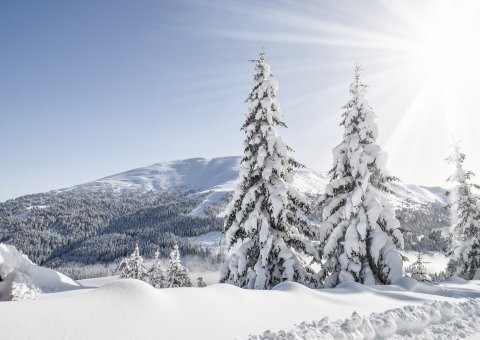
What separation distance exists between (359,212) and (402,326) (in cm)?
970

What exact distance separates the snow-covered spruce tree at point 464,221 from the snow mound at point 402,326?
1680 centimetres

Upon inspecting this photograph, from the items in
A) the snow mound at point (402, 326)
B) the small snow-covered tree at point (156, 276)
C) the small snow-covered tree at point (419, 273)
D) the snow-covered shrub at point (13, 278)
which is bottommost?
the small snow-covered tree at point (156, 276)

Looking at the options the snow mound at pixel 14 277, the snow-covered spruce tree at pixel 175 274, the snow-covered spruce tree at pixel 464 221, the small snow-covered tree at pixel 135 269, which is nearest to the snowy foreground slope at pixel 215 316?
the snow mound at pixel 14 277

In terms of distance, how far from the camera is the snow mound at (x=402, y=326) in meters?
7.09

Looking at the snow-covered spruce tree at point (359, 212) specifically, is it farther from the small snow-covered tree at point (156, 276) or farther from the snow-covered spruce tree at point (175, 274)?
the small snow-covered tree at point (156, 276)

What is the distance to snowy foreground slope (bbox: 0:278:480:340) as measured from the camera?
5957mm

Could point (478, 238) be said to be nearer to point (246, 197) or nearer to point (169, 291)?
point (246, 197)

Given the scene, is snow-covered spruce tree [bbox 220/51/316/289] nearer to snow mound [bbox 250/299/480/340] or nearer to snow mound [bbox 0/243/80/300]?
snow mound [bbox 250/299/480/340]

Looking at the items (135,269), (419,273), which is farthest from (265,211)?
(135,269)

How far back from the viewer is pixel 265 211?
18078mm

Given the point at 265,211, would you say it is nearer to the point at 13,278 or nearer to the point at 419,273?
the point at 13,278

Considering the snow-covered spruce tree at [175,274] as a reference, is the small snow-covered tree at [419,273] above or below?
above

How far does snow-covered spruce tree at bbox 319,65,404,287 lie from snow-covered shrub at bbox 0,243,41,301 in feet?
44.6

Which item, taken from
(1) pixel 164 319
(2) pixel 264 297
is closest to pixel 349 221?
(2) pixel 264 297
